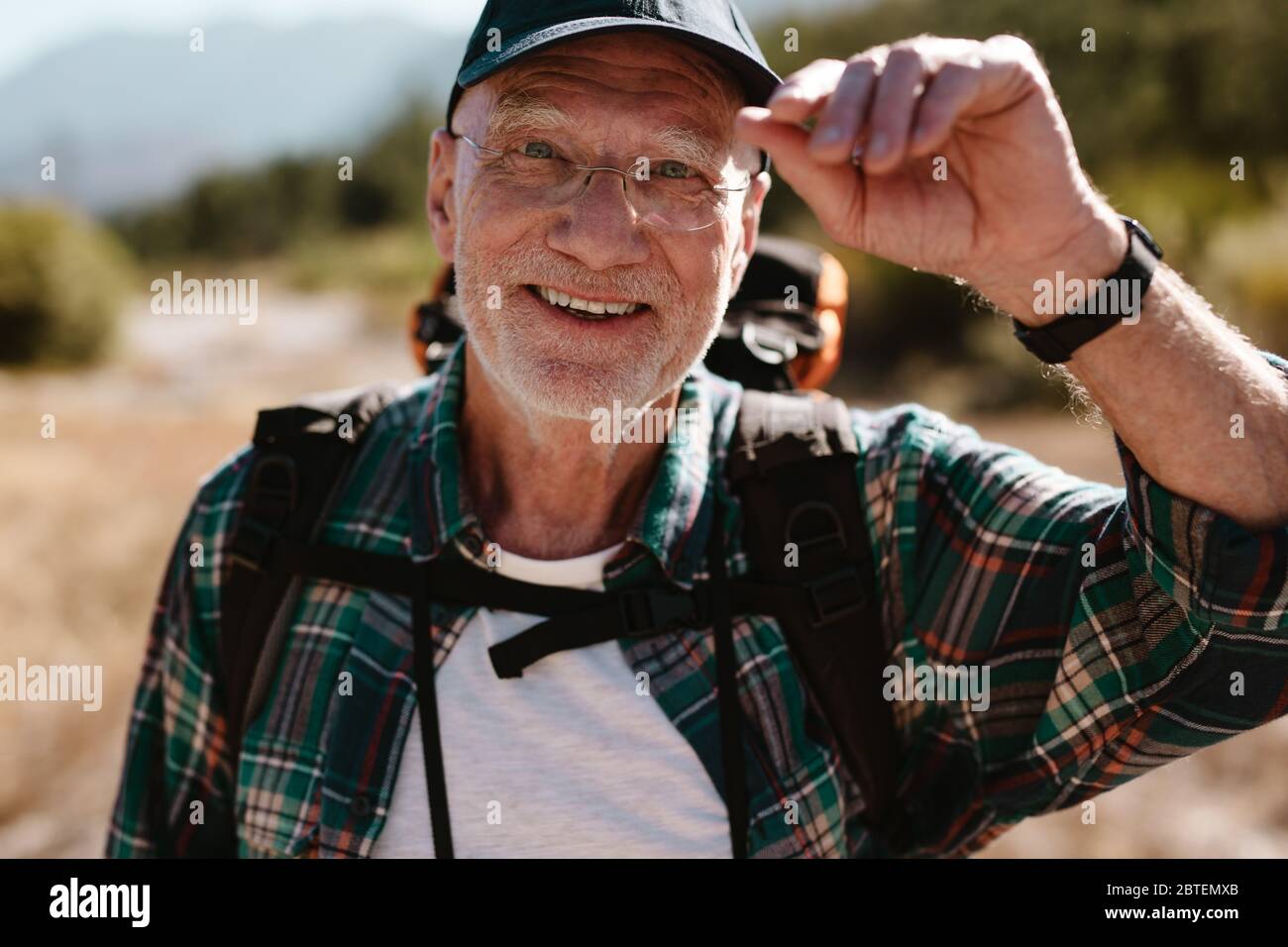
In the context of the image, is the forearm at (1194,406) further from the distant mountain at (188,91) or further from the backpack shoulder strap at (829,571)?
the distant mountain at (188,91)

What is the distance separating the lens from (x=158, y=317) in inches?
850

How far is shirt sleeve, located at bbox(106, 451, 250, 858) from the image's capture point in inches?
82.7

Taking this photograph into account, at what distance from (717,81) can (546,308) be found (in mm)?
514

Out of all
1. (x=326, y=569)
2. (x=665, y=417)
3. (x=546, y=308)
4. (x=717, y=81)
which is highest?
(x=717, y=81)

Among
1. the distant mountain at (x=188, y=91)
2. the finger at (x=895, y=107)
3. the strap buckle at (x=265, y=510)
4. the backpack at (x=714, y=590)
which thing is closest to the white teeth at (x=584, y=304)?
the backpack at (x=714, y=590)

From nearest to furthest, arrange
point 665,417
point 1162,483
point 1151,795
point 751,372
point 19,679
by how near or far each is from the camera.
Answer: point 1162,483 → point 665,417 → point 751,372 → point 1151,795 → point 19,679

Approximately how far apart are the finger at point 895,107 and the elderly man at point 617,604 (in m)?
0.60

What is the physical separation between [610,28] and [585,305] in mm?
467

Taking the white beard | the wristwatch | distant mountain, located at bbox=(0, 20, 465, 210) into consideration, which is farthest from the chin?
distant mountain, located at bbox=(0, 20, 465, 210)

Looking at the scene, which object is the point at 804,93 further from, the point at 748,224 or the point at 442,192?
the point at 442,192

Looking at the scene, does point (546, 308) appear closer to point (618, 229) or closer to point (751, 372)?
point (618, 229)

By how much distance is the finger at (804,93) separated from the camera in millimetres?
1361
